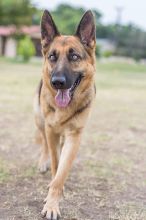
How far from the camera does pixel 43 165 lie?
19.2 ft

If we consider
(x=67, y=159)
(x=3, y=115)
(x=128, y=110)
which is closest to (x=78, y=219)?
(x=67, y=159)

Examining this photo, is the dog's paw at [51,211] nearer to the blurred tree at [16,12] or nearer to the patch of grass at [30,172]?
the patch of grass at [30,172]

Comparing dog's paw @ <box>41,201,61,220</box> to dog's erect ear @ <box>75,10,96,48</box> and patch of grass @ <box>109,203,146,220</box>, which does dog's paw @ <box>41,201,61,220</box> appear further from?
dog's erect ear @ <box>75,10,96,48</box>

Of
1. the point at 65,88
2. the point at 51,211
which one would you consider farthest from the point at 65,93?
the point at 51,211

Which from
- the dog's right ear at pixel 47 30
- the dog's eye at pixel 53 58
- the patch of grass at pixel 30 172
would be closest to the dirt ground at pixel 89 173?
the patch of grass at pixel 30 172

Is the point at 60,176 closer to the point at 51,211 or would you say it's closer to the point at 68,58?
the point at 51,211

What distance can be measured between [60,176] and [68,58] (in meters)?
1.15

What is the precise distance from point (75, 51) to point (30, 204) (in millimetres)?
1558

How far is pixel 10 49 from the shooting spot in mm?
53750

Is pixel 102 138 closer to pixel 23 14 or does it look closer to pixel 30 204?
pixel 30 204

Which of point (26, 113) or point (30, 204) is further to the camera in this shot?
point (26, 113)

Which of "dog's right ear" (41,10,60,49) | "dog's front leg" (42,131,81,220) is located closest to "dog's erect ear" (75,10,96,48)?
"dog's right ear" (41,10,60,49)

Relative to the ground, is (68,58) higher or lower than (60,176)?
higher

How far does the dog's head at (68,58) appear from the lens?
4508mm
